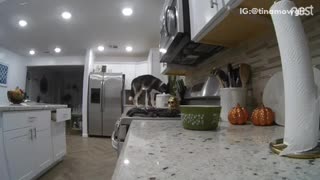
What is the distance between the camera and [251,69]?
107cm

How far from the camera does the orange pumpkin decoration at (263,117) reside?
807 mm

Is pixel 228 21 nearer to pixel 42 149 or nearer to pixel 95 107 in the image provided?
pixel 42 149

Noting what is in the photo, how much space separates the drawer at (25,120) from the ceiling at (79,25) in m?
1.58

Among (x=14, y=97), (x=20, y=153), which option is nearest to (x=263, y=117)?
(x=20, y=153)

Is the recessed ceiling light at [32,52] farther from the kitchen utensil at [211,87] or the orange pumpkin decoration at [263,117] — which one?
the orange pumpkin decoration at [263,117]

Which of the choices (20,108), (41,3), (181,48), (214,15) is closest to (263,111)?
(214,15)

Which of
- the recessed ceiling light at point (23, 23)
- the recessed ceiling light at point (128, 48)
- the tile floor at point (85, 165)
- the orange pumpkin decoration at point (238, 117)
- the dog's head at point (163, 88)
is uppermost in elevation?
the recessed ceiling light at point (23, 23)

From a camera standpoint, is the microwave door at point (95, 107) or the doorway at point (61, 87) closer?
the microwave door at point (95, 107)

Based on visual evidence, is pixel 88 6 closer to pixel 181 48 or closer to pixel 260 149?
pixel 181 48

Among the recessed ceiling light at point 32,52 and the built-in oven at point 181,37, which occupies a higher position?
the recessed ceiling light at point 32,52

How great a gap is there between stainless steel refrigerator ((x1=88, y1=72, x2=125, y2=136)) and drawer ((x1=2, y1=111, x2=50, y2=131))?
97.8 inches

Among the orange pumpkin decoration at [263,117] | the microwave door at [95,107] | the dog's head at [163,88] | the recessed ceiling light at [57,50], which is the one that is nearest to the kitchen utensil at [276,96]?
the orange pumpkin decoration at [263,117]

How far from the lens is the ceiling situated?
2867 millimetres

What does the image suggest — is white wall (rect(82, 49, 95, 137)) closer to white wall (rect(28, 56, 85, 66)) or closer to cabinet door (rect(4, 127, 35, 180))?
white wall (rect(28, 56, 85, 66))
